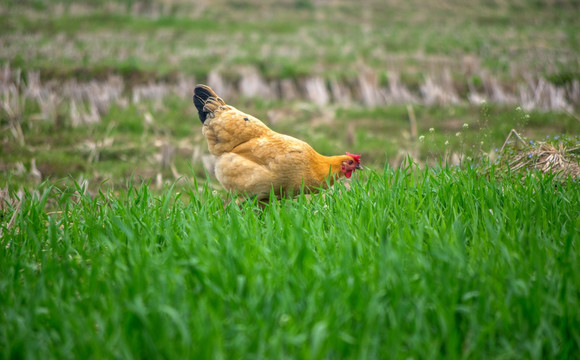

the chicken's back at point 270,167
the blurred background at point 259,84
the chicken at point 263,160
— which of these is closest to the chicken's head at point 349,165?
the chicken at point 263,160

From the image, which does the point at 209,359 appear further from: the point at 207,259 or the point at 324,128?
the point at 324,128

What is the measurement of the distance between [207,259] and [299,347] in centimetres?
76

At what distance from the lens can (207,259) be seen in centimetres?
244

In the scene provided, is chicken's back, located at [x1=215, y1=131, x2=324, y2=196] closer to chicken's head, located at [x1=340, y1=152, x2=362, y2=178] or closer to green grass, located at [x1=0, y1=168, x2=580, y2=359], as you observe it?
chicken's head, located at [x1=340, y1=152, x2=362, y2=178]

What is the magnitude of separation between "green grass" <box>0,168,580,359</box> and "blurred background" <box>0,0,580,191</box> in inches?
38.8

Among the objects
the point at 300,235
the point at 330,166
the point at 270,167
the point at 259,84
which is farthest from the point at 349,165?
the point at 259,84

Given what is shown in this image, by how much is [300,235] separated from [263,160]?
4.73 feet

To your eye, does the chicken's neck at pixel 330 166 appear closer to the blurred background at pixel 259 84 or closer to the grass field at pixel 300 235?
the grass field at pixel 300 235

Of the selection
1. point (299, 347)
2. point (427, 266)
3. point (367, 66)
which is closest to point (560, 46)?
point (367, 66)

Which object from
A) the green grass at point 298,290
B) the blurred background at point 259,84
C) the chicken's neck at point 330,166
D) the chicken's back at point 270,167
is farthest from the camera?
the blurred background at point 259,84

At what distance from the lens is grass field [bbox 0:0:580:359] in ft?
6.50

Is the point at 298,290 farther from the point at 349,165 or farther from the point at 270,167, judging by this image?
the point at 349,165

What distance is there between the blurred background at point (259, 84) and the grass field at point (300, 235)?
6 cm

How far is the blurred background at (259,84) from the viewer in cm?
609
